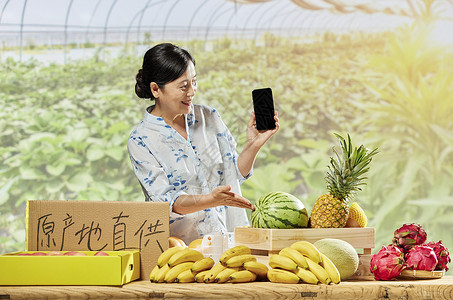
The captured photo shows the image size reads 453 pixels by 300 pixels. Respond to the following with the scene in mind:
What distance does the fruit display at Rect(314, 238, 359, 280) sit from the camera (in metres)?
1.76

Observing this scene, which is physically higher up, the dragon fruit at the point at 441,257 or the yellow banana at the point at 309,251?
the yellow banana at the point at 309,251

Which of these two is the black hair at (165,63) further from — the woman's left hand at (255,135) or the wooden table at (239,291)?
the wooden table at (239,291)

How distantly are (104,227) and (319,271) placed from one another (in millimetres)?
711

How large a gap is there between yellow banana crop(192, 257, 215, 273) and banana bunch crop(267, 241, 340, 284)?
0.19 metres

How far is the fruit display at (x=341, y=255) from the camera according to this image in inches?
69.4

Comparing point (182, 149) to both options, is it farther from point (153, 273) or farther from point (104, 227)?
point (153, 273)

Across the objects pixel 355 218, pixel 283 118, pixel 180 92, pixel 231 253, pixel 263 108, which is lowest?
pixel 231 253

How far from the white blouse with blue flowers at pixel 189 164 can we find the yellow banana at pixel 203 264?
1.57ft

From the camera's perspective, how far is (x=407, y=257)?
1817 mm

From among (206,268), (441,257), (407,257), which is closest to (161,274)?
(206,268)

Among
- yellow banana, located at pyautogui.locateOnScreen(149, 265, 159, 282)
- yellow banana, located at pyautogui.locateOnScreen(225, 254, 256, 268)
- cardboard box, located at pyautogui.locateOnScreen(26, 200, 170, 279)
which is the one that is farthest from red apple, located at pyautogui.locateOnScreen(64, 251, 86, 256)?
yellow banana, located at pyautogui.locateOnScreen(225, 254, 256, 268)

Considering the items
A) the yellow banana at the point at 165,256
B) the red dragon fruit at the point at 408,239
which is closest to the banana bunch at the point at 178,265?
the yellow banana at the point at 165,256

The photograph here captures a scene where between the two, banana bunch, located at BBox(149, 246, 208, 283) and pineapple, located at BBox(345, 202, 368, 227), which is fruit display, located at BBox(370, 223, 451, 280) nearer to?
pineapple, located at BBox(345, 202, 368, 227)

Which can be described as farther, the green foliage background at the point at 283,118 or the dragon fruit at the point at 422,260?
the green foliage background at the point at 283,118
